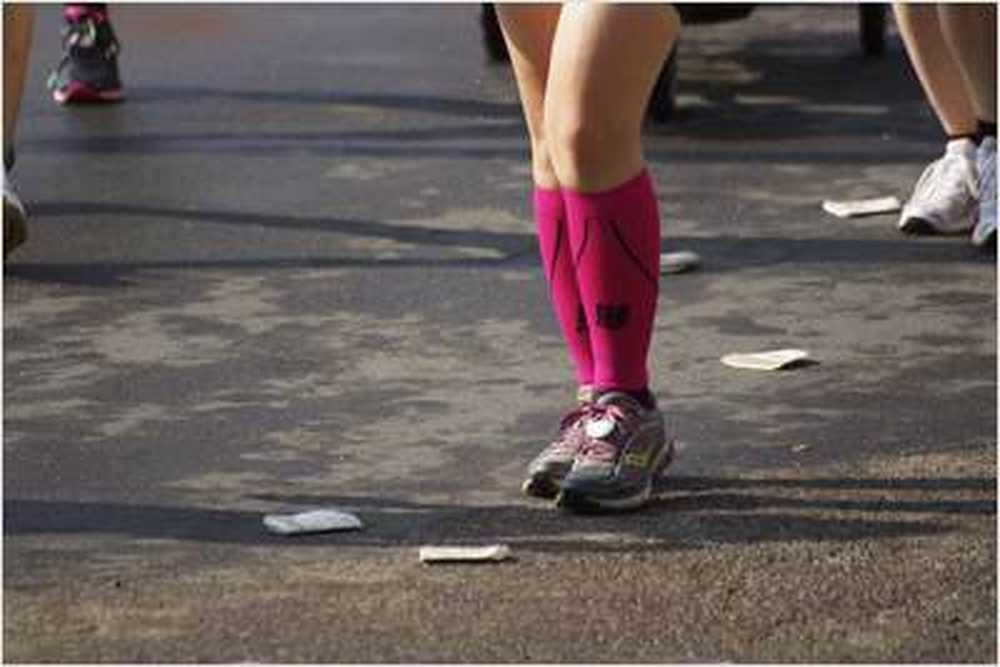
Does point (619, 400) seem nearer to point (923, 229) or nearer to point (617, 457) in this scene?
point (617, 457)

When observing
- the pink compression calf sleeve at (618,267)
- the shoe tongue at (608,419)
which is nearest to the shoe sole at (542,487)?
the shoe tongue at (608,419)

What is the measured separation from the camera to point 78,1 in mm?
10875

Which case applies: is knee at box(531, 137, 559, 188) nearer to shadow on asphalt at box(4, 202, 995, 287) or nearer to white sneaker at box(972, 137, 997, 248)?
shadow on asphalt at box(4, 202, 995, 287)

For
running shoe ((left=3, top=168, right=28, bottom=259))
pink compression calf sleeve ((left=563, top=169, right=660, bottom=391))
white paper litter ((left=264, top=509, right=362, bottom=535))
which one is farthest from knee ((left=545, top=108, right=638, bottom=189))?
running shoe ((left=3, top=168, right=28, bottom=259))

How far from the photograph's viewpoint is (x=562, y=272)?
614cm

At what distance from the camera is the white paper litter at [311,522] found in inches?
224

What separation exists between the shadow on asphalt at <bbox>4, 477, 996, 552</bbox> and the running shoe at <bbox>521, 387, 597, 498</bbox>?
4 centimetres

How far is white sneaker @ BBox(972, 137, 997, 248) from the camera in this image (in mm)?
8094

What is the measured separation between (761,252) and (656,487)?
2368 mm

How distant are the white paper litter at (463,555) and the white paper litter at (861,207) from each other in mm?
3381

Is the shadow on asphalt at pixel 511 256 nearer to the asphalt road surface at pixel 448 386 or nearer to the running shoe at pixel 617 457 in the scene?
the asphalt road surface at pixel 448 386

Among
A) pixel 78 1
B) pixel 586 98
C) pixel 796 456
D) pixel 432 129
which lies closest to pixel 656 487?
pixel 796 456

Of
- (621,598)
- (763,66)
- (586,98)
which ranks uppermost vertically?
(586,98)

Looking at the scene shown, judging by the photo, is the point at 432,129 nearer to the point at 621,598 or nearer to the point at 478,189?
the point at 478,189
